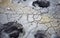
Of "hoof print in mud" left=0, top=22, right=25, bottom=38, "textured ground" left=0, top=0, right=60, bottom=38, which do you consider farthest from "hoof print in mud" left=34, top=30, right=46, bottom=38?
"hoof print in mud" left=0, top=22, right=25, bottom=38

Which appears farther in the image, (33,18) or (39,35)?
(33,18)

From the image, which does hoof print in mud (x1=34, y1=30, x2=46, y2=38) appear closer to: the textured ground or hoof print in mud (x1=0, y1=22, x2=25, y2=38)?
the textured ground

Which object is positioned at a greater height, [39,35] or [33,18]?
[33,18]

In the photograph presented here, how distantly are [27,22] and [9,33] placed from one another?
1.05ft

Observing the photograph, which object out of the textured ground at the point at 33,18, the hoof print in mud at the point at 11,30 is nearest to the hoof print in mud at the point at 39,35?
the textured ground at the point at 33,18

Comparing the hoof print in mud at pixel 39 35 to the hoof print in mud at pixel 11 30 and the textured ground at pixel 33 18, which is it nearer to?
the textured ground at pixel 33 18

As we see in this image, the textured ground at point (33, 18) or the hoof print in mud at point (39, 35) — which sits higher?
the textured ground at point (33, 18)

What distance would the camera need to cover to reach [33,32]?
169cm

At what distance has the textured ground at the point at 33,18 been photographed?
1723mm

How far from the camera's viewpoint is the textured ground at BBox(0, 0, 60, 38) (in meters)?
1.72

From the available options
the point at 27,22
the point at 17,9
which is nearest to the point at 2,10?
the point at 17,9

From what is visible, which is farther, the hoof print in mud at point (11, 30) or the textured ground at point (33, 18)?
the textured ground at point (33, 18)

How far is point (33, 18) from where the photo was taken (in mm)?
1910

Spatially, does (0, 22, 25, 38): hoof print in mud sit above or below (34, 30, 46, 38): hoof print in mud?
above
